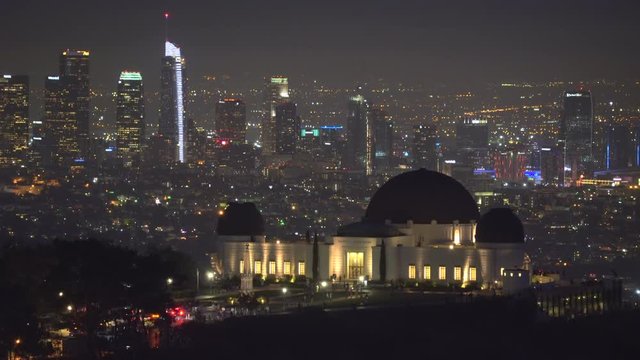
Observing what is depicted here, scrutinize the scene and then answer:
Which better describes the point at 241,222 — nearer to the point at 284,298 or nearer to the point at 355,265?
the point at 355,265

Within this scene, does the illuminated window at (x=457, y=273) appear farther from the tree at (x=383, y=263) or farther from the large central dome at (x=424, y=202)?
the large central dome at (x=424, y=202)

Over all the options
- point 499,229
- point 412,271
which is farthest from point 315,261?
point 499,229

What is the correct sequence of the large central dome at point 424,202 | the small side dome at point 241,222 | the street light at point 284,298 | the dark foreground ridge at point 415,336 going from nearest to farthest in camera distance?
1. the dark foreground ridge at point 415,336
2. the street light at point 284,298
3. the large central dome at point 424,202
4. the small side dome at point 241,222

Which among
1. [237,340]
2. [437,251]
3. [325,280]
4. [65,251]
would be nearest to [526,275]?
[437,251]

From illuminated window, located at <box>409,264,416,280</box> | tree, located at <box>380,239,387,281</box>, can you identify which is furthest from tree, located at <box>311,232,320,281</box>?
illuminated window, located at <box>409,264,416,280</box>

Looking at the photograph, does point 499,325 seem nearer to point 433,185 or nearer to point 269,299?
point 269,299

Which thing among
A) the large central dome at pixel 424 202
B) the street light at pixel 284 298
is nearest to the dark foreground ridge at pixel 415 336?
the street light at pixel 284 298

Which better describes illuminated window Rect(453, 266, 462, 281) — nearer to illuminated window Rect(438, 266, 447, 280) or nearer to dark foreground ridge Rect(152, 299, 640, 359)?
illuminated window Rect(438, 266, 447, 280)
